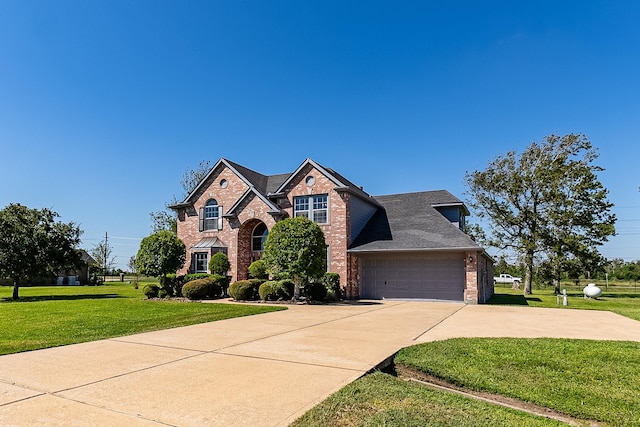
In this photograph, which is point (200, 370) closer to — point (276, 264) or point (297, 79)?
point (276, 264)

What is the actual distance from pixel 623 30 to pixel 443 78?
6157 mm

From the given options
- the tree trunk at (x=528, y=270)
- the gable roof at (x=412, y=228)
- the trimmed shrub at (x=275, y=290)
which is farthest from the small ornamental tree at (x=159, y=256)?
the tree trunk at (x=528, y=270)

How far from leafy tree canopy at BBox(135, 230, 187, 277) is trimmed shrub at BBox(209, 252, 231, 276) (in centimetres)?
193

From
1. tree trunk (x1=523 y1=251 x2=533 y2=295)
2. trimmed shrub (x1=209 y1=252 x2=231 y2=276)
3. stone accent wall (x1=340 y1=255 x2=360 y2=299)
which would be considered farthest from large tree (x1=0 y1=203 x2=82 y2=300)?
tree trunk (x1=523 y1=251 x2=533 y2=295)

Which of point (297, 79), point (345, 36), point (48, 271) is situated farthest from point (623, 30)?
point (48, 271)

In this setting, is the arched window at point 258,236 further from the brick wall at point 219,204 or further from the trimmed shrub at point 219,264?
the trimmed shrub at point 219,264

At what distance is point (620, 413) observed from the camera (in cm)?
474

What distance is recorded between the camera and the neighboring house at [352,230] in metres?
20.6

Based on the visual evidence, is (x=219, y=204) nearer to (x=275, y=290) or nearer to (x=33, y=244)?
(x=275, y=290)

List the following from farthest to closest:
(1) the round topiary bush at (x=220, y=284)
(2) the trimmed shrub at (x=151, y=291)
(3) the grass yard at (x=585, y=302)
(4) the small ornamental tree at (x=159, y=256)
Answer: (4) the small ornamental tree at (x=159, y=256), (2) the trimmed shrub at (x=151, y=291), (1) the round topiary bush at (x=220, y=284), (3) the grass yard at (x=585, y=302)

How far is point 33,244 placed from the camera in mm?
23562

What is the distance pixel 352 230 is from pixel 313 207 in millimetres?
2730

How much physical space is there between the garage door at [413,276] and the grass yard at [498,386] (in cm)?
1202

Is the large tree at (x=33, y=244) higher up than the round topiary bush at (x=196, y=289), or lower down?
higher up
